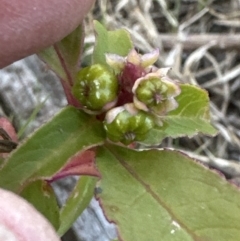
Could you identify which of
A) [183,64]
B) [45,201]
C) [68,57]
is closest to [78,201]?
[45,201]

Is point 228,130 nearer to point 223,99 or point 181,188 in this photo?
point 223,99

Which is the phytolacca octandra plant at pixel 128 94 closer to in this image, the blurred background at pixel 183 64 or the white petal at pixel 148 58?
the white petal at pixel 148 58

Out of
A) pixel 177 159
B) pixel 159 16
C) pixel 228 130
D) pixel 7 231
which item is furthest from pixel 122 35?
pixel 159 16

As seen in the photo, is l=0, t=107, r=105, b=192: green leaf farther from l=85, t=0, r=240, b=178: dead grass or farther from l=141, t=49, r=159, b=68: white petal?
l=85, t=0, r=240, b=178: dead grass

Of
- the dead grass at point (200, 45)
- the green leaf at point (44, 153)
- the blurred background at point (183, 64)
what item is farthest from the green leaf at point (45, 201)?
the dead grass at point (200, 45)

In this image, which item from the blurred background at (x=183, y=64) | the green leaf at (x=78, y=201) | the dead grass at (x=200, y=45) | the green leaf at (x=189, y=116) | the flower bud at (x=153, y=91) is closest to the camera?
the flower bud at (x=153, y=91)

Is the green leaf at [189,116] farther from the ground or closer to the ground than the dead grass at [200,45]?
farther from the ground
